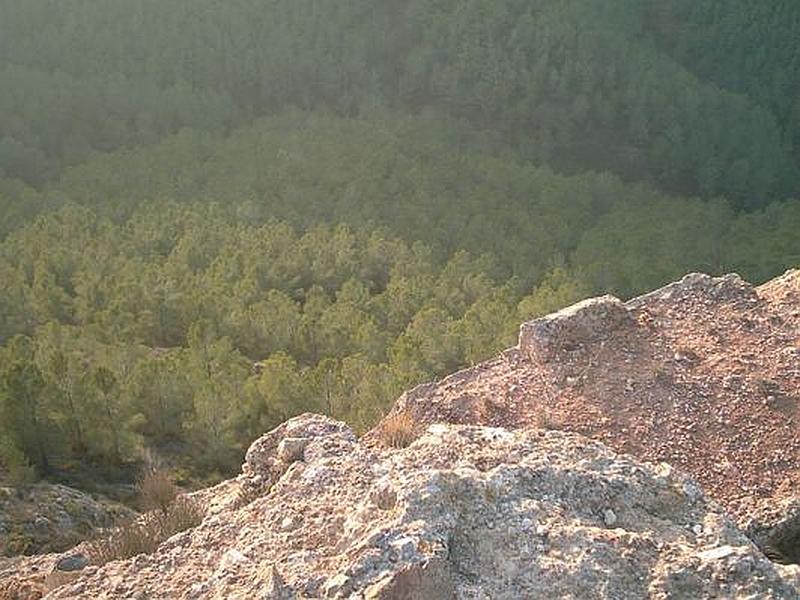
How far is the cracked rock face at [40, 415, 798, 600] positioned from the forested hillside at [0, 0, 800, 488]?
28.7 feet

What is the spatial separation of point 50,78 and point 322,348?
30.4 meters

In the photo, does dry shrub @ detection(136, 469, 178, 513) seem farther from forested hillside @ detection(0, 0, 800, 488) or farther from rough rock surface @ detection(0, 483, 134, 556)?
forested hillside @ detection(0, 0, 800, 488)

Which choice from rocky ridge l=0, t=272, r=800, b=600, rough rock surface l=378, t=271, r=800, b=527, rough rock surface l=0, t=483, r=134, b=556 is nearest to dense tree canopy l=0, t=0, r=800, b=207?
rough rock surface l=0, t=483, r=134, b=556

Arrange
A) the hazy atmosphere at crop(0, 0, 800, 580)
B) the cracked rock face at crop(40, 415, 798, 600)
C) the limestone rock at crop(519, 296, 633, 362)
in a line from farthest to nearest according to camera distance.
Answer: the hazy atmosphere at crop(0, 0, 800, 580) → the limestone rock at crop(519, 296, 633, 362) → the cracked rock face at crop(40, 415, 798, 600)

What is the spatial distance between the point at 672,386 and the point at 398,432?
383cm

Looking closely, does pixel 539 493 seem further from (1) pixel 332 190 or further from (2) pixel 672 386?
(1) pixel 332 190

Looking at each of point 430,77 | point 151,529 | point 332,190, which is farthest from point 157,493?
point 430,77

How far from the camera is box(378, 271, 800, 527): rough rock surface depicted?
461 inches

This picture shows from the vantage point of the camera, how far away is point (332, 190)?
41312 mm

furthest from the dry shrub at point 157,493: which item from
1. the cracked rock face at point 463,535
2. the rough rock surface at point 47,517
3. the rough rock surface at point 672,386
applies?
the rough rock surface at point 47,517

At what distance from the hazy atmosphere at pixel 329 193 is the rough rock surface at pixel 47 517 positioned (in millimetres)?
270

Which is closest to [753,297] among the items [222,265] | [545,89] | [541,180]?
[222,265]

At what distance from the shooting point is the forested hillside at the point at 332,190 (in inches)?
849

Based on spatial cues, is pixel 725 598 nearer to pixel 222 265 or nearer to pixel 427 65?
pixel 222 265
